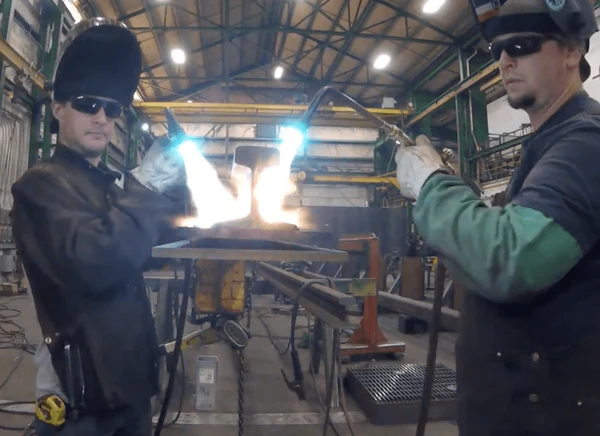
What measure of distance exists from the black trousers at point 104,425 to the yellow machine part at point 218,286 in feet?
2.43

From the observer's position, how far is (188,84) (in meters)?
10.0

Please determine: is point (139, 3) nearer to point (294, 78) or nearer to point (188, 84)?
point (188, 84)

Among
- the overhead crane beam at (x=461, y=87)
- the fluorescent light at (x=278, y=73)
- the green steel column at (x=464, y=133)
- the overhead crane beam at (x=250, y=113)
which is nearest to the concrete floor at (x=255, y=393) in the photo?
the green steel column at (x=464, y=133)

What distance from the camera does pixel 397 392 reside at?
2428 mm

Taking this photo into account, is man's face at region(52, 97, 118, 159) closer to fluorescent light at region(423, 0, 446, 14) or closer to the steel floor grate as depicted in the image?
the steel floor grate

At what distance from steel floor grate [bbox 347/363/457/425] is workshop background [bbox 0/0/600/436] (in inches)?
0.5

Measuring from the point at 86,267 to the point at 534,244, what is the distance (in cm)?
85

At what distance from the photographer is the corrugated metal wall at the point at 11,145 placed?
495 cm

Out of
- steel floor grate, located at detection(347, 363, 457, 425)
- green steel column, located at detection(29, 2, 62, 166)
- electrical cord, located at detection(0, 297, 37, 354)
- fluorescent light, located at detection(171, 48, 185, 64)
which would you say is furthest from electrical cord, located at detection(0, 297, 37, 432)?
fluorescent light, located at detection(171, 48, 185, 64)

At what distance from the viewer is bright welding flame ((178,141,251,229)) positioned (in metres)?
1.63

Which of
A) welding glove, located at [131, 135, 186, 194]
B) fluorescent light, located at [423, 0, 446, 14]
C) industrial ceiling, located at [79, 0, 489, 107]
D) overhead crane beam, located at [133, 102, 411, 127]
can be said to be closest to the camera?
welding glove, located at [131, 135, 186, 194]

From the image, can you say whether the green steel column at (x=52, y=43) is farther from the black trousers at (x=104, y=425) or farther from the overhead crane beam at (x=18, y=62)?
the black trousers at (x=104, y=425)

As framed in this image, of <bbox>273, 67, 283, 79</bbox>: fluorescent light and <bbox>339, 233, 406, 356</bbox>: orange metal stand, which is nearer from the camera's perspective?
<bbox>339, 233, 406, 356</bbox>: orange metal stand

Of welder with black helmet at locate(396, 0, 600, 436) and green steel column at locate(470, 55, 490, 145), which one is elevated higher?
→ green steel column at locate(470, 55, 490, 145)
